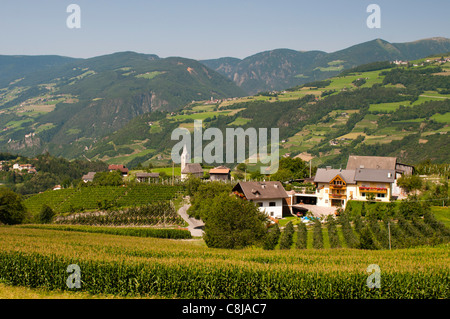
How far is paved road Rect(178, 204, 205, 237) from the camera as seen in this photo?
57.5 m

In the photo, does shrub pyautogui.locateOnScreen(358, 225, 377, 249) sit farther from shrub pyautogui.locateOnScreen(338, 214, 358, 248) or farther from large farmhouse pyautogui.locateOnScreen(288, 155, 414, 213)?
large farmhouse pyautogui.locateOnScreen(288, 155, 414, 213)

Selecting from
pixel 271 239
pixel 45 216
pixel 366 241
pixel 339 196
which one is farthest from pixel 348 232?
pixel 45 216

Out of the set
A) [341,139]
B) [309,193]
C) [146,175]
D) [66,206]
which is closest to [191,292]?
[309,193]

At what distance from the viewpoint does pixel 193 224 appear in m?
64.1

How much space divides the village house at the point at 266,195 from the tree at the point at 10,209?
34786 mm

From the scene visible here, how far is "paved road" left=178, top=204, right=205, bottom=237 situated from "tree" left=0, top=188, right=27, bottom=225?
25.3 m

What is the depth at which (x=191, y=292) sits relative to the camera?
22.6 meters

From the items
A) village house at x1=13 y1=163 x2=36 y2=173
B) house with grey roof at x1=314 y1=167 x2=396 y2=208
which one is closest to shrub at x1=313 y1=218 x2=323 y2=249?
house with grey roof at x1=314 y1=167 x2=396 y2=208

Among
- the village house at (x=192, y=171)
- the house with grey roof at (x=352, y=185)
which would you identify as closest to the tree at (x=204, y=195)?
the house with grey roof at (x=352, y=185)

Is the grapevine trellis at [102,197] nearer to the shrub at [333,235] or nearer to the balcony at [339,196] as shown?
the balcony at [339,196]

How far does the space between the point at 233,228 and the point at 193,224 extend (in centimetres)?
2302

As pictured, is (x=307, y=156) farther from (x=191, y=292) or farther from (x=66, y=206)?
(x=191, y=292)

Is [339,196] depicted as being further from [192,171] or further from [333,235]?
[192,171]
